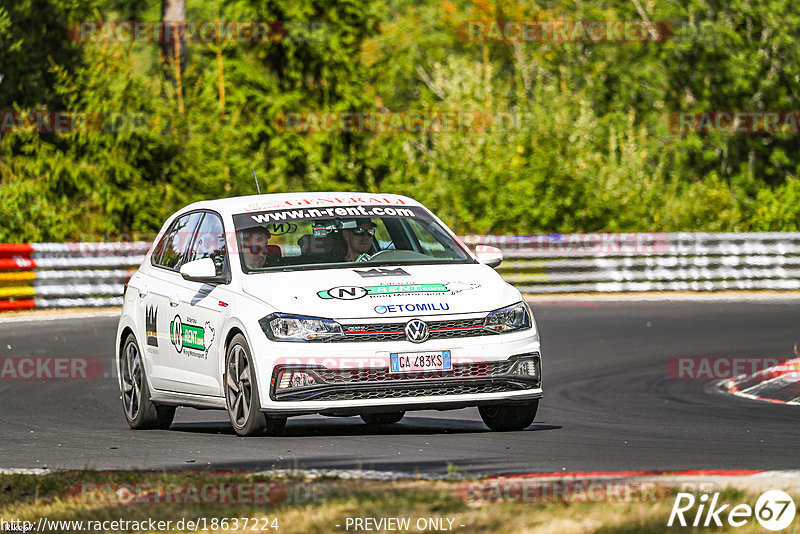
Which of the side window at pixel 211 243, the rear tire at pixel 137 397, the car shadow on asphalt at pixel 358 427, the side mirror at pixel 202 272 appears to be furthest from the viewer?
the rear tire at pixel 137 397

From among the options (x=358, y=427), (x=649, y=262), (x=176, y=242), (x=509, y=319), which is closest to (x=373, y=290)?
(x=509, y=319)

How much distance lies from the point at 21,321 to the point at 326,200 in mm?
14198

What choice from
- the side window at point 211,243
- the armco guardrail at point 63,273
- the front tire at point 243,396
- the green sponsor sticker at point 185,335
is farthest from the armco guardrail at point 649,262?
the front tire at point 243,396

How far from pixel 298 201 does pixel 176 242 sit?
118 cm

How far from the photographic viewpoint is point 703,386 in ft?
48.5

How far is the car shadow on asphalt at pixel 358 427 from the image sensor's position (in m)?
11.2

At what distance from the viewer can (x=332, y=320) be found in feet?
33.1

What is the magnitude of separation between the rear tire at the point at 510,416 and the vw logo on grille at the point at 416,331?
1.06 metres

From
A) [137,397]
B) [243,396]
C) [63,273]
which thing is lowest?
[63,273]

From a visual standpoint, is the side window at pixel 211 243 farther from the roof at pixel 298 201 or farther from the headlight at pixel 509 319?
the headlight at pixel 509 319

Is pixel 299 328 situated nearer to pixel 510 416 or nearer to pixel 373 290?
pixel 373 290

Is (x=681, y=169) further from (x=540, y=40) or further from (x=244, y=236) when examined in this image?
(x=244, y=236)

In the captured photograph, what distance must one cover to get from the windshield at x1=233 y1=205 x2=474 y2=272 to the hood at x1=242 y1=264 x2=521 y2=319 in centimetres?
34

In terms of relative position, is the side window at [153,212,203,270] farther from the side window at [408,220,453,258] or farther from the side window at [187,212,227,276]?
the side window at [408,220,453,258]
